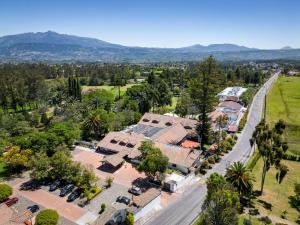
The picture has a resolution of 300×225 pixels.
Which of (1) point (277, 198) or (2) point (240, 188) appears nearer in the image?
(2) point (240, 188)

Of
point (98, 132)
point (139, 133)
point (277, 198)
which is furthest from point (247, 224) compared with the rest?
point (98, 132)

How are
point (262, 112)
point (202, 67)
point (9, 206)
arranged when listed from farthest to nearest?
point (262, 112), point (202, 67), point (9, 206)

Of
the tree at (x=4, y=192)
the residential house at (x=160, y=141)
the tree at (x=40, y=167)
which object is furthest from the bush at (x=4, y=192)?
the residential house at (x=160, y=141)

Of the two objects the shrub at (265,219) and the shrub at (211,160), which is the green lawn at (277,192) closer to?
the shrub at (265,219)

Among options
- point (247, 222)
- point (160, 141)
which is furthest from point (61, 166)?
point (247, 222)

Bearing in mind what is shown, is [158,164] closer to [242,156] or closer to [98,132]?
[242,156]

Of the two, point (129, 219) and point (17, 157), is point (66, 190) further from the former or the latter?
point (129, 219)

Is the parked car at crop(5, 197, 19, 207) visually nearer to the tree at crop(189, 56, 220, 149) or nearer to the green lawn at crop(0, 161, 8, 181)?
the green lawn at crop(0, 161, 8, 181)

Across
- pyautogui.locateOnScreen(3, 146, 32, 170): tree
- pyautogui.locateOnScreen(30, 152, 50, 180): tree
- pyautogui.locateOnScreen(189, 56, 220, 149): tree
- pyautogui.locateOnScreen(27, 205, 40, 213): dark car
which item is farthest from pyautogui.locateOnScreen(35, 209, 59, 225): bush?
pyautogui.locateOnScreen(189, 56, 220, 149): tree
